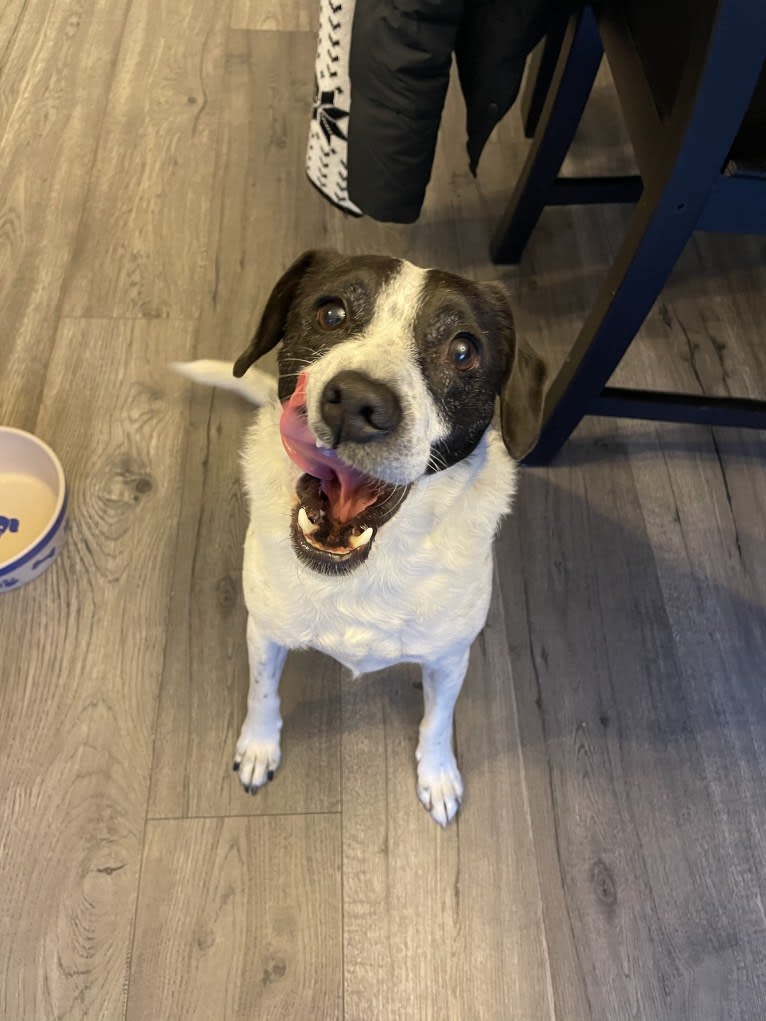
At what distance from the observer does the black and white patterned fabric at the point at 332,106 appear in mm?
1569

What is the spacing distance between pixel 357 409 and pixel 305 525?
0.25 meters

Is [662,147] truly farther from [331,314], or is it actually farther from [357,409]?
[357,409]

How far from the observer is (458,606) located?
1.27 meters

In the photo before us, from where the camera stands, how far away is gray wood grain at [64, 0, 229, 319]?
90.4 inches

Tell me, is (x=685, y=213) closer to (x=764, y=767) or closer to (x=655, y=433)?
(x=655, y=433)

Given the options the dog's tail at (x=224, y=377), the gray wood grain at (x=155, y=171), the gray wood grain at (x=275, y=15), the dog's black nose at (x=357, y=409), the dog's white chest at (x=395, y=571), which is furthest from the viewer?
the gray wood grain at (x=275, y=15)

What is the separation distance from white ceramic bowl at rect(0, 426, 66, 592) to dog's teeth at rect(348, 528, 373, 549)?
0.95m

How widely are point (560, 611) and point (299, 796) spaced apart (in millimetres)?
738

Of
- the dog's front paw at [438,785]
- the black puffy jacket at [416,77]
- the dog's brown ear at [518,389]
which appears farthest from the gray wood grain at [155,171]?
the dog's front paw at [438,785]

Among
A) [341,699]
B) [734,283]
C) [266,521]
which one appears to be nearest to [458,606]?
[266,521]

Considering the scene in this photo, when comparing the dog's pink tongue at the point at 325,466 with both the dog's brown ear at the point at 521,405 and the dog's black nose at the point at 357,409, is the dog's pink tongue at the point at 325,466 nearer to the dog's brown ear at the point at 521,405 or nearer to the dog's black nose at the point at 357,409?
the dog's black nose at the point at 357,409

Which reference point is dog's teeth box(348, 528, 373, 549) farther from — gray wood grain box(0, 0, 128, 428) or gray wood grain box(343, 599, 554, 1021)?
gray wood grain box(0, 0, 128, 428)

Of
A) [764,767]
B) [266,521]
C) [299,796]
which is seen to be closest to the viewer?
[266,521]

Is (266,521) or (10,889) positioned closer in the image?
(266,521)
